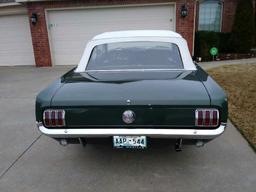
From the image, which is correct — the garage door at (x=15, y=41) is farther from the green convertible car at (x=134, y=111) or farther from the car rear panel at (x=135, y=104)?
the car rear panel at (x=135, y=104)

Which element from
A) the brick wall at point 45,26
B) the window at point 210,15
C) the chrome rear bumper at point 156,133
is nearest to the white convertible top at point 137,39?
the chrome rear bumper at point 156,133

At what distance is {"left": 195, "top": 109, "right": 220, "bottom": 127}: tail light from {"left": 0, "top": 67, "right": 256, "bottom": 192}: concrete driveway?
730 millimetres

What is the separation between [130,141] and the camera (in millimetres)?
2766

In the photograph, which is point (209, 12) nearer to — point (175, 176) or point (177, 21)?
point (177, 21)

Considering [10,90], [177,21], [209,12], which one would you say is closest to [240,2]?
[209,12]

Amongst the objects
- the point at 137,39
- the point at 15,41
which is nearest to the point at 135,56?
the point at 137,39

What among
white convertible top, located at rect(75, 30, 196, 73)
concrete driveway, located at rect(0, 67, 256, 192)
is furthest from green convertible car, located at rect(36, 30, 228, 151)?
white convertible top, located at rect(75, 30, 196, 73)

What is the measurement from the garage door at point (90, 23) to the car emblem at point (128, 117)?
8545mm

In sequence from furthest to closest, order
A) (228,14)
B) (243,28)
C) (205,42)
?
(228,14) → (243,28) → (205,42)

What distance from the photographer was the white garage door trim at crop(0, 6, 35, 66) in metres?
11.7

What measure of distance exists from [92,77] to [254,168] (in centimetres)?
222

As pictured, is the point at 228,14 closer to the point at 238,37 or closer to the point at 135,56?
the point at 238,37

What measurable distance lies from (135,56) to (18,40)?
32.3 ft

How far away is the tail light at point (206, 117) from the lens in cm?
260
